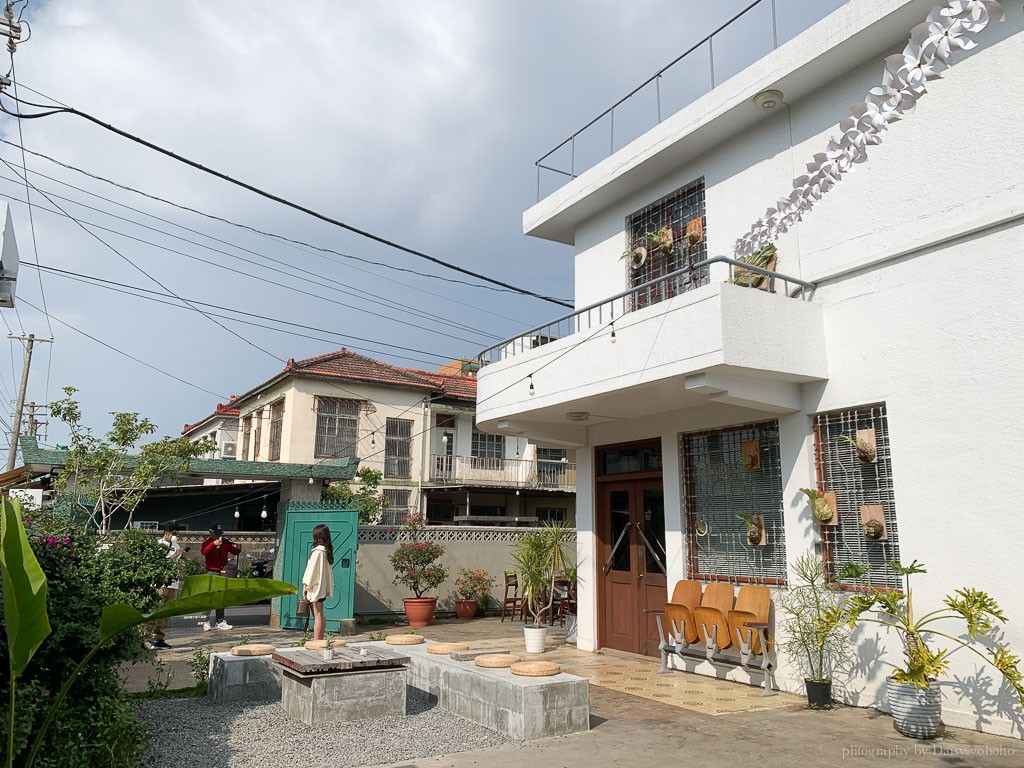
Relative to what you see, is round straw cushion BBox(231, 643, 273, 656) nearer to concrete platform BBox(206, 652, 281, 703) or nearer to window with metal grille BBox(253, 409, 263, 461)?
concrete platform BBox(206, 652, 281, 703)

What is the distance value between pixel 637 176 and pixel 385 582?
838 centimetres

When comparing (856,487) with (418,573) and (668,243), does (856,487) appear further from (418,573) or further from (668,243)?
(418,573)

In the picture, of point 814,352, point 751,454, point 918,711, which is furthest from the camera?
point 751,454

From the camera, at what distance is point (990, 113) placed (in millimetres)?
6266

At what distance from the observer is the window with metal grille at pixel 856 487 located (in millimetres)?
6684

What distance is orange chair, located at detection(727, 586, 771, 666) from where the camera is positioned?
24.0 feet

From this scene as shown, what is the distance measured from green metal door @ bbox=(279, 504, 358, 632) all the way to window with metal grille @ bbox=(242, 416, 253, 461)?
1447 cm

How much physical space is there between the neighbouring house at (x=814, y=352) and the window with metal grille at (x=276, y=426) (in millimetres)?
14542

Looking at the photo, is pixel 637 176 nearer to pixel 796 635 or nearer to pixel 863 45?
pixel 863 45

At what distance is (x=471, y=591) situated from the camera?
14250 mm

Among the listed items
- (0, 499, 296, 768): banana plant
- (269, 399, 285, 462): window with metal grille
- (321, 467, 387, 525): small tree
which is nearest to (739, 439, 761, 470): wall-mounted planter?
(0, 499, 296, 768): banana plant

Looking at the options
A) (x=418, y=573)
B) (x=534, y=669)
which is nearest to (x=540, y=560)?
(x=418, y=573)

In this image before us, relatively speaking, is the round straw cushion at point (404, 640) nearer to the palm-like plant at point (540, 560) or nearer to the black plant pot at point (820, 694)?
the palm-like plant at point (540, 560)

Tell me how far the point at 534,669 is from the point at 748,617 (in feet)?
8.48
